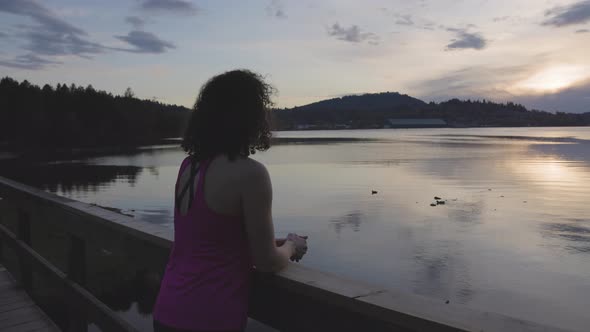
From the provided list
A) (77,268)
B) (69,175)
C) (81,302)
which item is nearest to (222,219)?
(81,302)

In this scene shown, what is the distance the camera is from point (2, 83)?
357 ft

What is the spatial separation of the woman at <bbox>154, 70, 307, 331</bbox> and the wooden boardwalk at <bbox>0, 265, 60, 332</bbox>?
272 cm

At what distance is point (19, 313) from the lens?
437 centimetres

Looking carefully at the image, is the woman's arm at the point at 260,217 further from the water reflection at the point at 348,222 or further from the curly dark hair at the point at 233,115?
the water reflection at the point at 348,222

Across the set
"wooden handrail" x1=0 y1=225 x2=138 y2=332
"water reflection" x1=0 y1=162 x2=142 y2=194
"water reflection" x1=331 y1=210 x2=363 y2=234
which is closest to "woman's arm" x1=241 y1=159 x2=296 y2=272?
"wooden handrail" x1=0 y1=225 x2=138 y2=332

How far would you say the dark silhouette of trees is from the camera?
104 metres

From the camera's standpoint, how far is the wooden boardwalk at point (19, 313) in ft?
13.4

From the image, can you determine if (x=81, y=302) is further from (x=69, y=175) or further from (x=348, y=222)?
(x=69, y=175)

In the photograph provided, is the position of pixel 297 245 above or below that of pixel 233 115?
below

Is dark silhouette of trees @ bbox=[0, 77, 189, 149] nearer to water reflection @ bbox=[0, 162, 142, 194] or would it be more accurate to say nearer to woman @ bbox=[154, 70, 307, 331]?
water reflection @ bbox=[0, 162, 142, 194]

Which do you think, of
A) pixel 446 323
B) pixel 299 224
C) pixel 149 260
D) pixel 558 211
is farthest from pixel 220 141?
pixel 558 211

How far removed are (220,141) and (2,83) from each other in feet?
413

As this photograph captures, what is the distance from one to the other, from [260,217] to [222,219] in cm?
15

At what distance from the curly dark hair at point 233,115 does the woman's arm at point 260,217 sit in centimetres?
19
